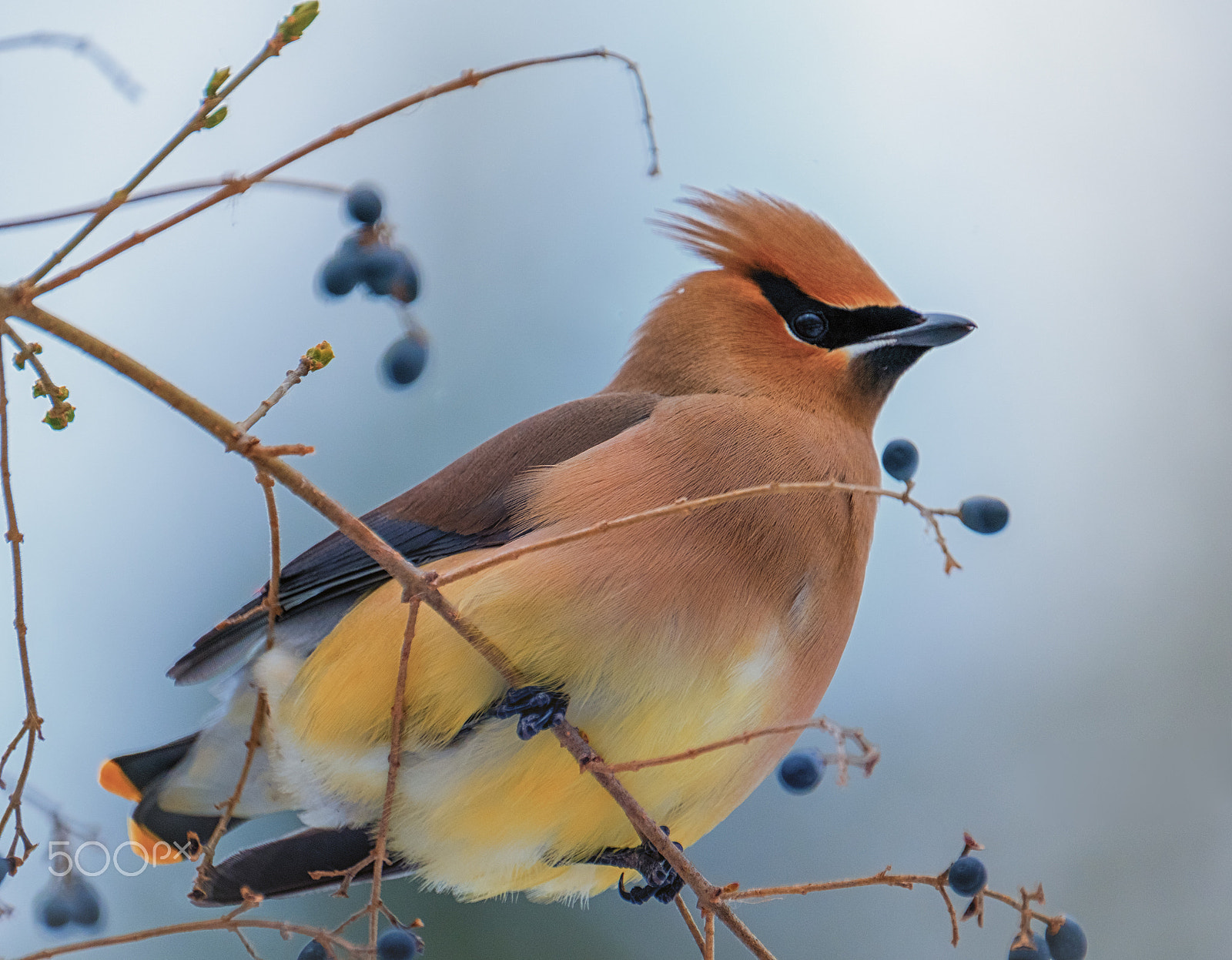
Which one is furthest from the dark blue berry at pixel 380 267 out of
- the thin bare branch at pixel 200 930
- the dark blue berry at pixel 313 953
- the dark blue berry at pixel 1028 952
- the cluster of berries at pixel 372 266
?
the dark blue berry at pixel 1028 952

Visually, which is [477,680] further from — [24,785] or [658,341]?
[658,341]

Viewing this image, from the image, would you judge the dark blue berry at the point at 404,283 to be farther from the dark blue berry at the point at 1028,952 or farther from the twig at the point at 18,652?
the dark blue berry at the point at 1028,952

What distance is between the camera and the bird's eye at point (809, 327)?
7.35ft

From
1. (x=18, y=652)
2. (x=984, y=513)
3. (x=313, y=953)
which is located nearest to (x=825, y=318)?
(x=984, y=513)

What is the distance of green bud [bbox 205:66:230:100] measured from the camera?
1.23 m

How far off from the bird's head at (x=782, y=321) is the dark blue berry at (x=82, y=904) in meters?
1.23

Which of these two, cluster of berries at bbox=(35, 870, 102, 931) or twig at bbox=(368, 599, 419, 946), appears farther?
cluster of berries at bbox=(35, 870, 102, 931)

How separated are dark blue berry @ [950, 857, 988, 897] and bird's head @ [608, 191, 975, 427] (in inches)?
34.4

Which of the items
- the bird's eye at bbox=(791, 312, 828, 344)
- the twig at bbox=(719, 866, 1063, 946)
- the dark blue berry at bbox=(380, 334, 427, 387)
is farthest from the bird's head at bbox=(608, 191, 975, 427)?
the twig at bbox=(719, 866, 1063, 946)

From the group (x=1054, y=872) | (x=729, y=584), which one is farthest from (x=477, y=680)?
(x=1054, y=872)

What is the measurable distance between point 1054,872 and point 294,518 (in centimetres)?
168

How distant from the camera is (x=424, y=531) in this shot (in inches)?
78.2

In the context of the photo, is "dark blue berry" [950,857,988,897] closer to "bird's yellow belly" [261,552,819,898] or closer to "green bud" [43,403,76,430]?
"bird's yellow belly" [261,552,819,898]

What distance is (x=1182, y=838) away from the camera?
8.52 ft
